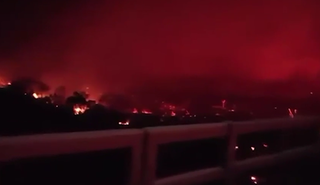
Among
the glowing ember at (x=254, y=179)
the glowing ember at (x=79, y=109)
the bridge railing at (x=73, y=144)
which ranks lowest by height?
the glowing ember at (x=254, y=179)

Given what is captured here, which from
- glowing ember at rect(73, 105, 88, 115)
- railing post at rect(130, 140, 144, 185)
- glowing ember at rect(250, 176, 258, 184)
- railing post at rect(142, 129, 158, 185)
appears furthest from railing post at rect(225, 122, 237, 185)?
glowing ember at rect(73, 105, 88, 115)

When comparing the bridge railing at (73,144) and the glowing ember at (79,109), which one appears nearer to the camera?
the bridge railing at (73,144)

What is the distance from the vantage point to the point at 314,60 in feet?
62.6

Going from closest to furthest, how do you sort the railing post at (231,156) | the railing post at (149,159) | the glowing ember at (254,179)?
the railing post at (149,159), the railing post at (231,156), the glowing ember at (254,179)

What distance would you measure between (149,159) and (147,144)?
0.17 meters

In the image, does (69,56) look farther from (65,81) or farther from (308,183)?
(308,183)

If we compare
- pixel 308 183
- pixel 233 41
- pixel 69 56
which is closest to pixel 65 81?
pixel 69 56

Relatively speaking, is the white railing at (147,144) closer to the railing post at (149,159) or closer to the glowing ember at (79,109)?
the railing post at (149,159)

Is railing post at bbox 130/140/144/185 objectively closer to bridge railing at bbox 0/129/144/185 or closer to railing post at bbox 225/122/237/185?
bridge railing at bbox 0/129/144/185

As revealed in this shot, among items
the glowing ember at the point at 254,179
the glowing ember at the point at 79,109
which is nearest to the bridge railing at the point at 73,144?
the glowing ember at the point at 254,179

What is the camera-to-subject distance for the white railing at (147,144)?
464cm

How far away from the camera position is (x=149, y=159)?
6031 millimetres

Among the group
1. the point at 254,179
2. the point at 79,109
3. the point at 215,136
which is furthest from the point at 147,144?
the point at 79,109

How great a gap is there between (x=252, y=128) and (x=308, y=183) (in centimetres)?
169
